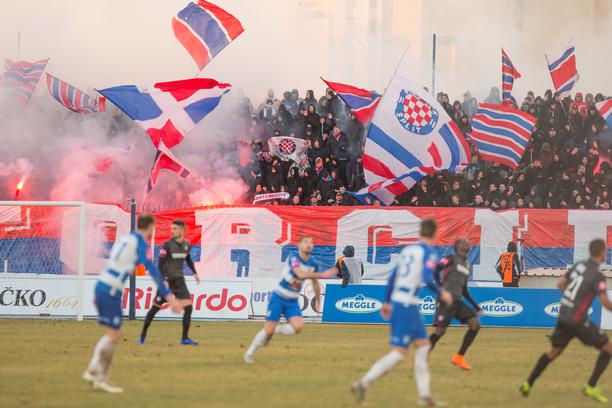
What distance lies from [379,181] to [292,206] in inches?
103

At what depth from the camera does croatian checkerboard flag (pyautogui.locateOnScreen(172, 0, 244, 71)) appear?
28.8m

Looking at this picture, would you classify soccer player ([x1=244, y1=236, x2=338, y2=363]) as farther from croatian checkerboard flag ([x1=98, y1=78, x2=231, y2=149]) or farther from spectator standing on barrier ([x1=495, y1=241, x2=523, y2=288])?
croatian checkerboard flag ([x1=98, y1=78, x2=231, y2=149])

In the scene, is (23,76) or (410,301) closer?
(410,301)

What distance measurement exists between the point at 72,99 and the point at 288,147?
6.93 m

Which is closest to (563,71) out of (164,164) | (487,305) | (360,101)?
(360,101)

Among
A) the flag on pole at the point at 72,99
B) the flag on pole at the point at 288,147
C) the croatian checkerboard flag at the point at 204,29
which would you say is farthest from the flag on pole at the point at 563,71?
the flag on pole at the point at 72,99

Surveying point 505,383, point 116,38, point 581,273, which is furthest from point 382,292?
point 116,38

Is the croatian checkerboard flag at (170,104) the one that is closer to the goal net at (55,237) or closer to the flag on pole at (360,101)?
the goal net at (55,237)

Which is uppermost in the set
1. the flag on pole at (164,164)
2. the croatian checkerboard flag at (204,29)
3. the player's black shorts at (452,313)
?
the croatian checkerboard flag at (204,29)

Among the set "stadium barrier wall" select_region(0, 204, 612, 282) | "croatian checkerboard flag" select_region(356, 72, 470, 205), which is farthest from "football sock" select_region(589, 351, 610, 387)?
"croatian checkerboard flag" select_region(356, 72, 470, 205)

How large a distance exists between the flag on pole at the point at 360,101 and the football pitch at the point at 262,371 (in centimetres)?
838

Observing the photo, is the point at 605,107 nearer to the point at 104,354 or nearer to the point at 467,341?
the point at 467,341

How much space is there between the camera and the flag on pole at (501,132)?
90.2 feet

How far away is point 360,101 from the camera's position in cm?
2797
